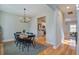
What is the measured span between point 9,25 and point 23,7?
39 cm

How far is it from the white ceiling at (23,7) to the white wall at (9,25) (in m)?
0.08

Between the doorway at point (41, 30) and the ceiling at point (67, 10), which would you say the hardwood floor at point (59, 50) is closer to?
the doorway at point (41, 30)

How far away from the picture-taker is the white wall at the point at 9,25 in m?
1.93

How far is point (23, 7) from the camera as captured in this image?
198cm

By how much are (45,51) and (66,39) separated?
41 centimetres

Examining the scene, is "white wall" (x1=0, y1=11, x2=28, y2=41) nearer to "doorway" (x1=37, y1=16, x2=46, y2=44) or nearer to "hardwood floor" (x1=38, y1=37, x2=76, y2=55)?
"doorway" (x1=37, y1=16, x2=46, y2=44)

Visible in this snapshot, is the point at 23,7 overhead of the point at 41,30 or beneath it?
overhead

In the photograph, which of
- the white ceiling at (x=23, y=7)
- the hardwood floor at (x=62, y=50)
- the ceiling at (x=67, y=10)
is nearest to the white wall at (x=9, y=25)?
the white ceiling at (x=23, y=7)

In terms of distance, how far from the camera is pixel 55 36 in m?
2.06

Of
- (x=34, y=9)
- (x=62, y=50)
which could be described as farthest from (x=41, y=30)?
(x=62, y=50)

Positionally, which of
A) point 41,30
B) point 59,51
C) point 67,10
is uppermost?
point 67,10

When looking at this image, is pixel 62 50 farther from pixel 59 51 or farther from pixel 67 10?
pixel 67 10

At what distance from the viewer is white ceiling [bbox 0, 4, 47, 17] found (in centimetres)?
193
